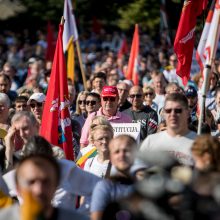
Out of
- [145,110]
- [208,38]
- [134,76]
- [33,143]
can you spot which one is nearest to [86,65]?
[134,76]

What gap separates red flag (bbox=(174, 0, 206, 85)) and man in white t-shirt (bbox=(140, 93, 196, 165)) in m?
3.53

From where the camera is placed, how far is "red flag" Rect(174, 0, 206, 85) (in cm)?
1148

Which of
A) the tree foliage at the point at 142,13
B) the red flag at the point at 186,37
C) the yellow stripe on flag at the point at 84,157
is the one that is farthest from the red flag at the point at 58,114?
the tree foliage at the point at 142,13

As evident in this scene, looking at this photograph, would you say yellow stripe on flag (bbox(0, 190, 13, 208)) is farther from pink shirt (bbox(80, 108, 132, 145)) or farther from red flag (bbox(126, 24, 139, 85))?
red flag (bbox(126, 24, 139, 85))

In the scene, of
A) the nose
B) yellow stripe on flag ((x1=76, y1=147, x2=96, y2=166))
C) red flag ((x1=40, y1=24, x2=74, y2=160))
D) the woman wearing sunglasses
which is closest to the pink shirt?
red flag ((x1=40, y1=24, x2=74, y2=160))

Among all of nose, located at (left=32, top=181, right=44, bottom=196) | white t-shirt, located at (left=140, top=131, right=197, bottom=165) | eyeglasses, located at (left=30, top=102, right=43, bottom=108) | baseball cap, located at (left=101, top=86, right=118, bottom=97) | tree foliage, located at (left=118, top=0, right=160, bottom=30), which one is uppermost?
tree foliage, located at (left=118, top=0, right=160, bottom=30)

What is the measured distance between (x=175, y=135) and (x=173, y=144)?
0.14 metres

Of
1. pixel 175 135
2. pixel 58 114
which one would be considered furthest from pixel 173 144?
pixel 58 114

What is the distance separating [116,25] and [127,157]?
114ft

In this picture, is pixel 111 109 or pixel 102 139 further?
pixel 111 109

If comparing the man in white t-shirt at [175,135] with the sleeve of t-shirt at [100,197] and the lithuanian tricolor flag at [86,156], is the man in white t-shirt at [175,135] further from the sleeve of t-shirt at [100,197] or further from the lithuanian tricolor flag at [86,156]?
the lithuanian tricolor flag at [86,156]

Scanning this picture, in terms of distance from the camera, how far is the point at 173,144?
25.2 feet

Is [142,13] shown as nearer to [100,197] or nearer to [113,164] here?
[113,164]

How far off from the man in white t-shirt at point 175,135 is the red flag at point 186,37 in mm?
3534
